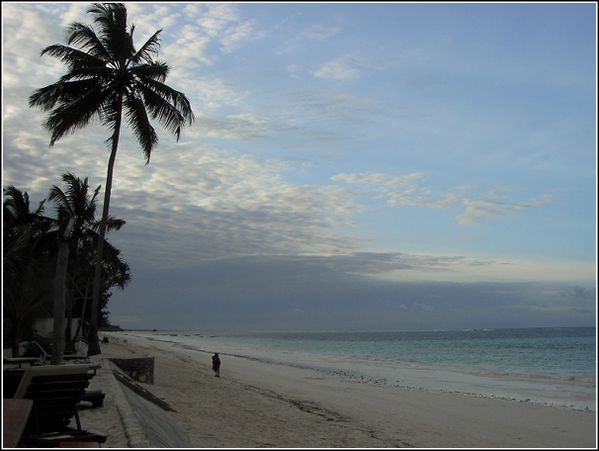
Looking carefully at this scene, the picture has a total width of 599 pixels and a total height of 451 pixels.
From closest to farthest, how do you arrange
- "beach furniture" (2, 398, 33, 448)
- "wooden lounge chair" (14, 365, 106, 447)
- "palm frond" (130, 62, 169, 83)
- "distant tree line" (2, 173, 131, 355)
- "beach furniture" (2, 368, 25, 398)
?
"beach furniture" (2, 398, 33, 448) < "wooden lounge chair" (14, 365, 106, 447) < "beach furniture" (2, 368, 25, 398) < "palm frond" (130, 62, 169, 83) < "distant tree line" (2, 173, 131, 355)

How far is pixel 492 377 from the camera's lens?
31984 mm

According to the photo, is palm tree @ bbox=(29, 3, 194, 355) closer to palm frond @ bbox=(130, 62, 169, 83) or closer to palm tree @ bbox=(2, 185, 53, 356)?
palm frond @ bbox=(130, 62, 169, 83)

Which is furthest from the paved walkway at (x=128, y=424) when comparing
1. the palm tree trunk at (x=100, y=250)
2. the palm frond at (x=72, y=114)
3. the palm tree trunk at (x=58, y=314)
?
the palm frond at (x=72, y=114)

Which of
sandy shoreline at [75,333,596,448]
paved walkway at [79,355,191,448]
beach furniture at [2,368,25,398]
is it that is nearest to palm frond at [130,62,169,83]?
sandy shoreline at [75,333,596,448]

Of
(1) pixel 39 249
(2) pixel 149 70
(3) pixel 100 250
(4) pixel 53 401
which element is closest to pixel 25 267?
(1) pixel 39 249

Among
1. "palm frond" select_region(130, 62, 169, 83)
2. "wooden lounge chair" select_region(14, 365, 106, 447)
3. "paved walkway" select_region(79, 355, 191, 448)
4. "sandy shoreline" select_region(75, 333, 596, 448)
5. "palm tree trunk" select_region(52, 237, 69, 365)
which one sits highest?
"palm frond" select_region(130, 62, 169, 83)

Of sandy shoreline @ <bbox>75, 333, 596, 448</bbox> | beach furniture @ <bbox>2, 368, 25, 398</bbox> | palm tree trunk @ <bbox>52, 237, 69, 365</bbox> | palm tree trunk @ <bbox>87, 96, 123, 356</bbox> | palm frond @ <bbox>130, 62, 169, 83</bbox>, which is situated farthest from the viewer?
palm frond @ <bbox>130, 62, 169, 83</bbox>

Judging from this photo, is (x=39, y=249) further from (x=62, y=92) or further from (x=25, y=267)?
(x=62, y=92)

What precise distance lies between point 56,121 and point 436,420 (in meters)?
12.8

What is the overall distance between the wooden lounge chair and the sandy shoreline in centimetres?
51

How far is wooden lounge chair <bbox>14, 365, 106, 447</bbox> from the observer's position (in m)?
5.27

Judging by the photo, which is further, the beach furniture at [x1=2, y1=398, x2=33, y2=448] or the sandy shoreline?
the sandy shoreline

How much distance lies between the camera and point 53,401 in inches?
219

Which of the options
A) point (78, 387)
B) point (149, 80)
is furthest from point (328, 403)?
point (78, 387)
